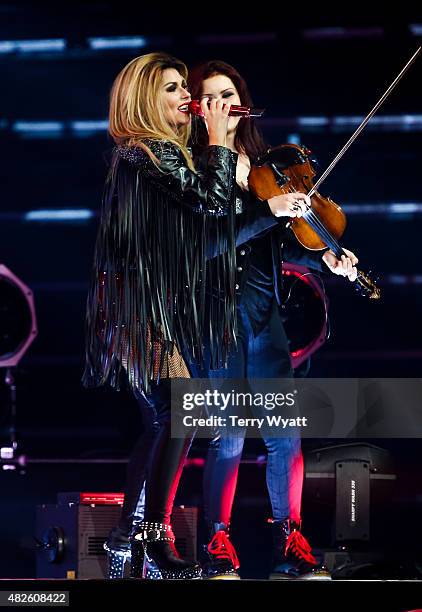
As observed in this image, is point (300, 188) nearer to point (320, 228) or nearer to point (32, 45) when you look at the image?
point (320, 228)

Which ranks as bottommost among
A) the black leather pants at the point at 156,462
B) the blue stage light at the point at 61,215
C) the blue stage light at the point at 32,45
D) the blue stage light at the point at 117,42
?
the black leather pants at the point at 156,462

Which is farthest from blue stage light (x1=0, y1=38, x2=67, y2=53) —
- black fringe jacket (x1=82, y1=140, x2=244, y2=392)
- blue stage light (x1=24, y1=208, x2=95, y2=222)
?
black fringe jacket (x1=82, y1=140, x2=244, y2=392)

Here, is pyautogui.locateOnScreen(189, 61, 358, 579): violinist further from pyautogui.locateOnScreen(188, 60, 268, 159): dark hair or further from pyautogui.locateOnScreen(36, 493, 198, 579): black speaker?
pyautogui.locateOnScreen(36, 493, 198, 579): black speaker

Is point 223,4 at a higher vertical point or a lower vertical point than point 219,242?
higher

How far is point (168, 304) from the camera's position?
10.4 feet

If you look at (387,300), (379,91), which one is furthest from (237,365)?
(379,91)

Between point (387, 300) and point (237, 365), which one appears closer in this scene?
point (237, 365)

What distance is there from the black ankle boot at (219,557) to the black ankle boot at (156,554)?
12 centimetres

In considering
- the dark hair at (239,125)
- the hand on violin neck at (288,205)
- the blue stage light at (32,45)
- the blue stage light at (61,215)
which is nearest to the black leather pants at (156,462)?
the hand on violin neck at (288,205)

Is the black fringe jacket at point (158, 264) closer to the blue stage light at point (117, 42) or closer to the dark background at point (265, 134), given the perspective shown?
the dark background at point (265, 134)

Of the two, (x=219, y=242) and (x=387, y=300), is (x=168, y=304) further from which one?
(x=387, y=300)

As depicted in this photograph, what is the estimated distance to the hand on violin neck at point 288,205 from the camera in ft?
10.5

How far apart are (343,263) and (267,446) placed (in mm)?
608
